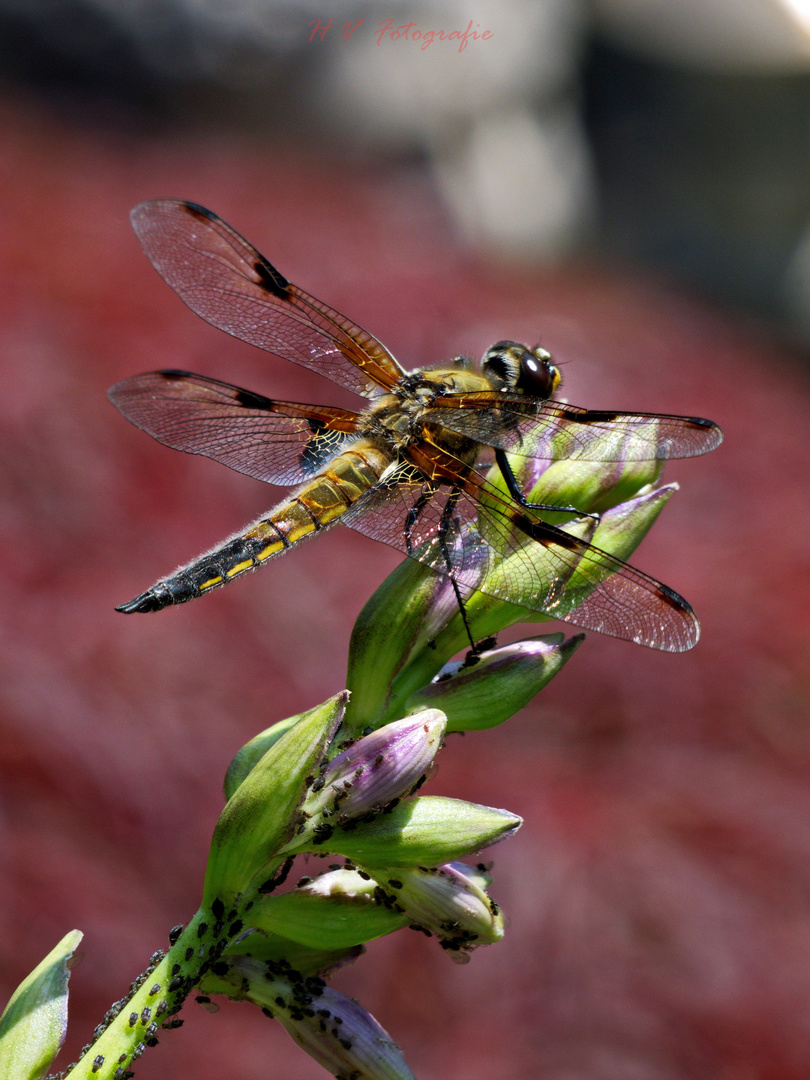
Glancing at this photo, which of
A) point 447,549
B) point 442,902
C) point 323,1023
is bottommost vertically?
point 323,1023

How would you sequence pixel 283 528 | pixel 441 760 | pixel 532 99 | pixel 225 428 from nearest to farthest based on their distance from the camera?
pixel 283 528
pixel 225 428
pixel 441 760
pixel 532 99

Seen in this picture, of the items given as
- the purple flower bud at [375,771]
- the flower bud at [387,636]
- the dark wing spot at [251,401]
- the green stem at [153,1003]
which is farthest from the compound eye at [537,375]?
the green stem at [153,1003]

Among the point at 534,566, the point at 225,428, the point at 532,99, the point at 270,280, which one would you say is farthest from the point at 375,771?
the point at 532,99

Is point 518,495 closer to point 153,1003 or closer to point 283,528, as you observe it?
point 283,528

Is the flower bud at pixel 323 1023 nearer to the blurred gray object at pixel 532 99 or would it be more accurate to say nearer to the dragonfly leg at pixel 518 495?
the dragonfly leg at pixel 518 495

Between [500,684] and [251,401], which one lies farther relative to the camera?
[251,401]

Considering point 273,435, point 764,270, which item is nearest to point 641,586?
point 273,435
